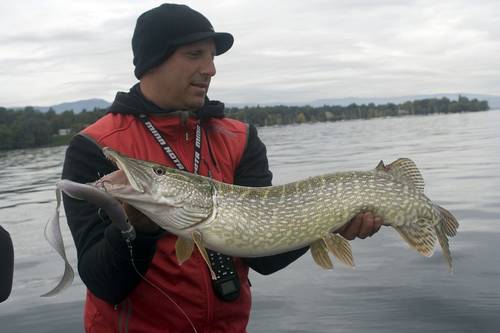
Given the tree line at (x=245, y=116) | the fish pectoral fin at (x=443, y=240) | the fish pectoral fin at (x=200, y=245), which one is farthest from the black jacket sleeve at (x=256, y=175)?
the tree line at (x=245, y=116)

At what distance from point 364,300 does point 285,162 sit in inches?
771

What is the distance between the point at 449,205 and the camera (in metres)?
12.4

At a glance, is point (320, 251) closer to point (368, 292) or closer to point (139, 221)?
point (139, 221)

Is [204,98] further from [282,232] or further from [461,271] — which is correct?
[461,271]

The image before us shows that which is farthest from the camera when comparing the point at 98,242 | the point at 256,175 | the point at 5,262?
the point at 256,175

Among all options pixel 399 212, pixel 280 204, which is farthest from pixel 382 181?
pixel 280 204

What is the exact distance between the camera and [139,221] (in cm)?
333

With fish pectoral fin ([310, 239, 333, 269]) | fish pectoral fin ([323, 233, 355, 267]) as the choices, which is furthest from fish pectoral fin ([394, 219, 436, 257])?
fish pectoral fin ([310, 239, 333, 269])

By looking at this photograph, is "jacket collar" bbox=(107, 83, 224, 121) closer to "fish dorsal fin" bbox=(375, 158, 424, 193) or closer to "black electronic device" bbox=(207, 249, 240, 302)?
"black electronic device" bbox=(207, 249, 240, 302)

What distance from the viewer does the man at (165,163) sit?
11.2 feet

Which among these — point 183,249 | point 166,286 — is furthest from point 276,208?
point 166,286

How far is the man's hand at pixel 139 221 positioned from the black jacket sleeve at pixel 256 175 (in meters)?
0.90

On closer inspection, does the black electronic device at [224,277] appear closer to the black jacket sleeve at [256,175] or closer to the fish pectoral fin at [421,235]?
the black jacket sleeve at [256,175]

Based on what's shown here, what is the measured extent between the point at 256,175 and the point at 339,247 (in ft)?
2.56
